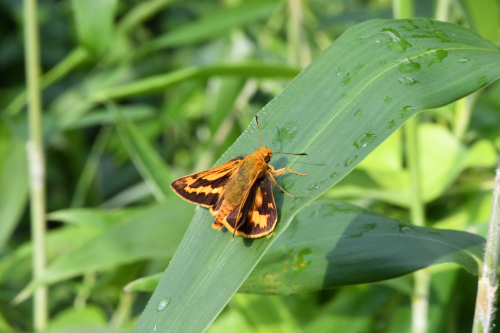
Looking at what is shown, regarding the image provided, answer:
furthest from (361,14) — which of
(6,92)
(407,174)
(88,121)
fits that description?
(6,92)

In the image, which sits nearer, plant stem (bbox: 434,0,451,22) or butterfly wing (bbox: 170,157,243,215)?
butterfly wing (bbox: 170,157,243,215)

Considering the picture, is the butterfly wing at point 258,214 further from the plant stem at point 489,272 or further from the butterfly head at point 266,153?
the plant stem at point 489,272

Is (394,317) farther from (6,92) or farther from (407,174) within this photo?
(6,92)

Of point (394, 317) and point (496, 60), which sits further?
point (394, 317)

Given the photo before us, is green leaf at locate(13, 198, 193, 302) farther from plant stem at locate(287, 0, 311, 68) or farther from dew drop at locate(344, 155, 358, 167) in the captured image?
plant stem at locate(287, 0, 311, 68)

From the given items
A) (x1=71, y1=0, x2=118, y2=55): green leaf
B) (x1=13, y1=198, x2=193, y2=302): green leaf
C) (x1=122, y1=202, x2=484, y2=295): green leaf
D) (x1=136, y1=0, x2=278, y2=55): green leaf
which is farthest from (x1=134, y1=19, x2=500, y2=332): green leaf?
(x1=136, y1=0, x2=278, y2=55): green leaf

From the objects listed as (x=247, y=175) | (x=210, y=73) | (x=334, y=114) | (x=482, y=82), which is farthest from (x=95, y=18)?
(x=482, y=82)
